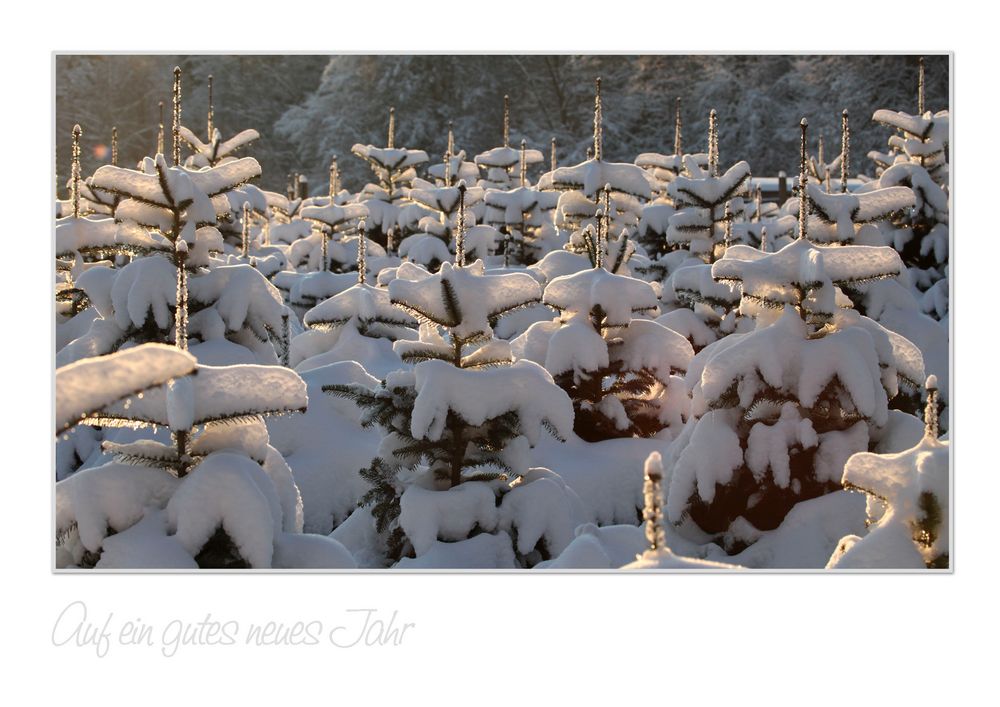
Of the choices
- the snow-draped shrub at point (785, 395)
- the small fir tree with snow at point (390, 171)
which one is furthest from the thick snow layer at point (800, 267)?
the small fir tree with snow at point (390, 171)

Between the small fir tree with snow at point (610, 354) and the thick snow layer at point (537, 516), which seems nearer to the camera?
the thick snow layer at point (537, 516)

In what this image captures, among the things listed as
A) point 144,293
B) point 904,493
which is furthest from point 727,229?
point 904,493

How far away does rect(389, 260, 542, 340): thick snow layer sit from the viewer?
19.4 ft

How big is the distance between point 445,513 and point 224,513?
6.01ft

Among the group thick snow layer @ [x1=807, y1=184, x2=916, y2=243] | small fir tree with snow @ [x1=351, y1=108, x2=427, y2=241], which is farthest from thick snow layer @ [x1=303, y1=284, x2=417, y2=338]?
small fir tree with snow @ [x1=351, y1=108, x2=427, y2=241]

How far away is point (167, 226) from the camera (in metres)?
7.50

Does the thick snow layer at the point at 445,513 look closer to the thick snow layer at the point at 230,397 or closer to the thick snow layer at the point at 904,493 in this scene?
the thick snow layer at the point at 230,397

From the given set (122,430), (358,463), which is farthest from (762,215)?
(122,430)

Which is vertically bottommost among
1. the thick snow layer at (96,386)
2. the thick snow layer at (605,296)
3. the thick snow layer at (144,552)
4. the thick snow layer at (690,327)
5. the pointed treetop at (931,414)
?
the thick snow layer at (144,552)

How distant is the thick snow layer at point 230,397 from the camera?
4.48m

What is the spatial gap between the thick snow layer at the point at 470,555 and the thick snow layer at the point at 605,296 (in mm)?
2623

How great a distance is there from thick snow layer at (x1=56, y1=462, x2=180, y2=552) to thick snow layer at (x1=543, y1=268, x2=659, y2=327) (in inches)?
168

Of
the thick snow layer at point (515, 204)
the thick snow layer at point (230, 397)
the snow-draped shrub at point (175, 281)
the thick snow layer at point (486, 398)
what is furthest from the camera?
the thick snow layer at point (515, 204)
